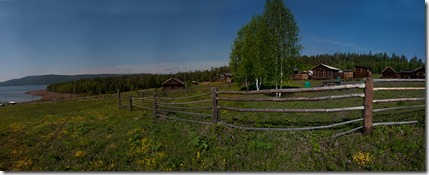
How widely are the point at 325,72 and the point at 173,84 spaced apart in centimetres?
4659

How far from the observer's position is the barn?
5806 centimetres

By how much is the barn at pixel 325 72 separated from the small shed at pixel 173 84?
43.3m

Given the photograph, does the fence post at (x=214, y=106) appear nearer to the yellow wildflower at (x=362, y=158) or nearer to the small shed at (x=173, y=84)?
the yellow wildflower at (x=362, y=158)

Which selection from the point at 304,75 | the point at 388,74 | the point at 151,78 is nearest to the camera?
the point at 151,78

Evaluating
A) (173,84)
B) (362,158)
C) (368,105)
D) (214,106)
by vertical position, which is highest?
(173,84)

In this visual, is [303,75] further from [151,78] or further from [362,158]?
[362,158]

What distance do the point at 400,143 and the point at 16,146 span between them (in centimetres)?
1008

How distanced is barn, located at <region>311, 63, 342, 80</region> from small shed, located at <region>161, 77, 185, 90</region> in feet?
→ 142

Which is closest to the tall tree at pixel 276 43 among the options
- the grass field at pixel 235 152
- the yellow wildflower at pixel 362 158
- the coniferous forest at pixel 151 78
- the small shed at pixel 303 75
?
the coniferous forest at pixel 151 78

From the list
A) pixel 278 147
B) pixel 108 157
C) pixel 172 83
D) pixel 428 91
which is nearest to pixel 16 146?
pixel 108 157

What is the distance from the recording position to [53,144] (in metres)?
6.53

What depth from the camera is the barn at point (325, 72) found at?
58.1 meters

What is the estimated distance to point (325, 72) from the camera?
59188 mm

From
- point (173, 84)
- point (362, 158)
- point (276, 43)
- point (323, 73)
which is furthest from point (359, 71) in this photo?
point (362, 158)
